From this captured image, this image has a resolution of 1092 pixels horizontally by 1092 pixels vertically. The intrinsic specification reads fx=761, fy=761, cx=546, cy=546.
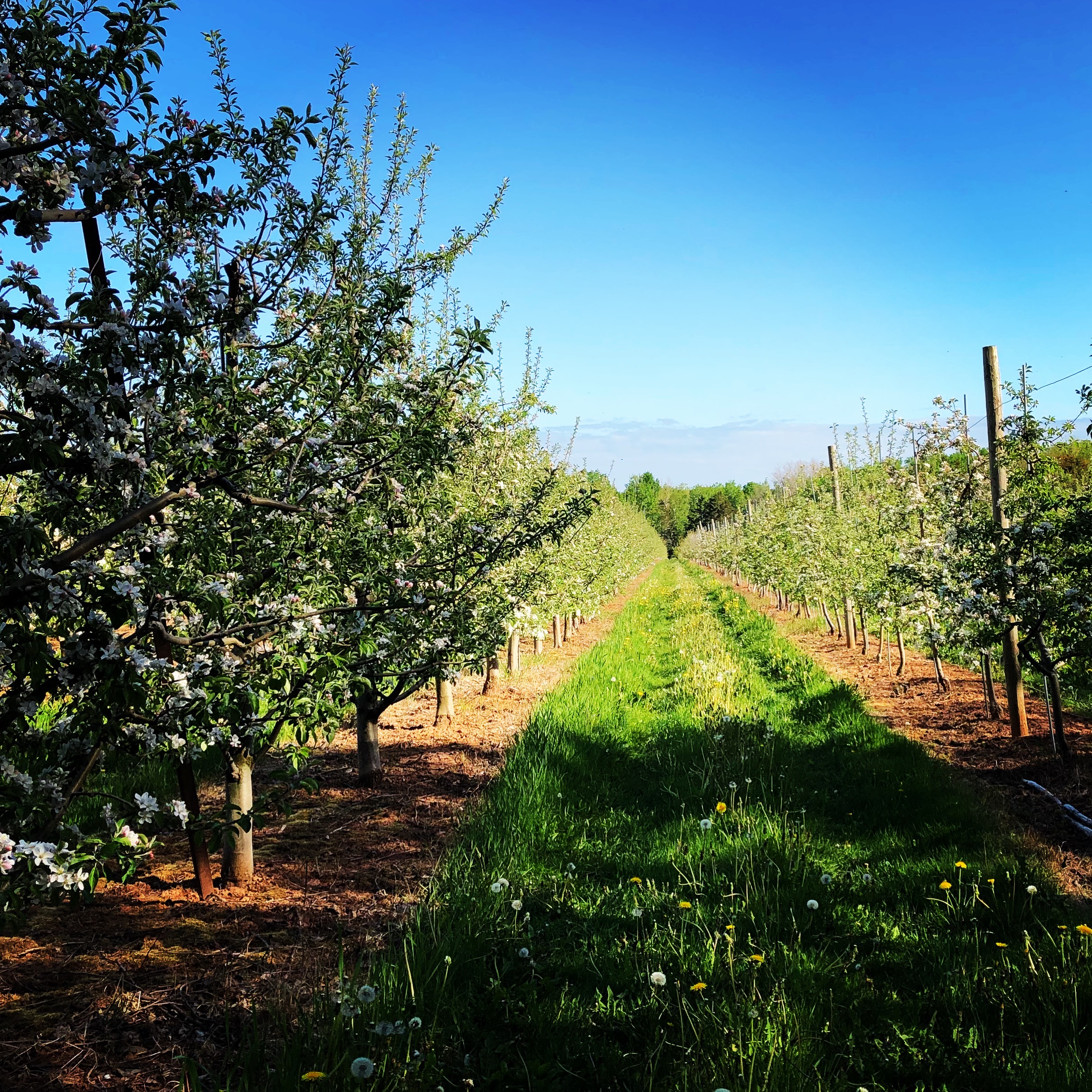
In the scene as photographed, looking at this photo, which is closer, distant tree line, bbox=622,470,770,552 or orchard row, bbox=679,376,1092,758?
orchard row, bbox=679,376,1092,758

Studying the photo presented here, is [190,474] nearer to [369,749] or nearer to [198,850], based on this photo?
[198,850]

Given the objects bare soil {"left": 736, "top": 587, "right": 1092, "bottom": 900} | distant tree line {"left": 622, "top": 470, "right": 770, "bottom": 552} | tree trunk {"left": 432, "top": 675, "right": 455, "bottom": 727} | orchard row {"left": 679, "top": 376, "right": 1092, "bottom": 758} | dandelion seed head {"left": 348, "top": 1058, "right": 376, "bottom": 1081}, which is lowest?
bare soil {"left": 736, "top": 587, "right": 1092, "bottom": 900}

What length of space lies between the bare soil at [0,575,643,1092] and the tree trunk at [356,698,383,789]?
13 centimetres

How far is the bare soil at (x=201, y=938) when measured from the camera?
3023 mm

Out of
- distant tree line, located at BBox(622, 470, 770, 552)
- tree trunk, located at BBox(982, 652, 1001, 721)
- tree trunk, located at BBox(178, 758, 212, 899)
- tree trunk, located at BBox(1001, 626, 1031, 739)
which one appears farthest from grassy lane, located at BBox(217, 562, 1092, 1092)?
distant tree line, located at BBox(622, 470, 770, 552)

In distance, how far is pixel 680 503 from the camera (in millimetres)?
96312

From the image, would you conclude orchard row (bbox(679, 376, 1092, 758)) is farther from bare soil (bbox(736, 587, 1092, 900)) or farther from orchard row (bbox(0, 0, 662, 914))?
orchard row (bbox(0, 0, 662, 914))

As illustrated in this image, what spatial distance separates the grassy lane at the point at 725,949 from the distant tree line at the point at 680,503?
64.0 meters

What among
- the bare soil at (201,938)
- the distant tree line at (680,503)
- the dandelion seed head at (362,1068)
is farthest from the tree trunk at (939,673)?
the distant tree line at (680,503)

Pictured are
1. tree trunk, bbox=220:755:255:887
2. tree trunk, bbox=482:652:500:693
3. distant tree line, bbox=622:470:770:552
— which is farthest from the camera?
distant tree line, bbox=622:470:770:552

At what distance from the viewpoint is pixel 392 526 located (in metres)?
5.37

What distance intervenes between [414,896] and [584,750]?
9.40ft

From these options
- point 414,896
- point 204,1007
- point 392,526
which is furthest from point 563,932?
point 392,526

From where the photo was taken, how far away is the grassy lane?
2.74 meters
